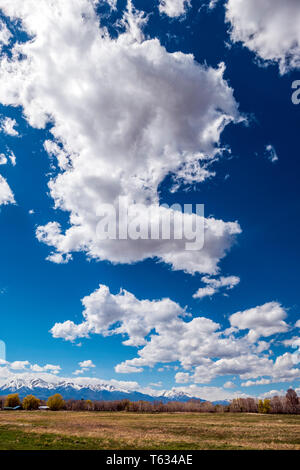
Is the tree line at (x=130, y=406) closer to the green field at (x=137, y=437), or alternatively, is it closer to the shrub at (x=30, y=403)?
the shrub at (x=30, y=403)

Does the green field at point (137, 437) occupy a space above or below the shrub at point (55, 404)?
above

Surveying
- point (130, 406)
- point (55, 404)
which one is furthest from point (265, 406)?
point (55, 404)

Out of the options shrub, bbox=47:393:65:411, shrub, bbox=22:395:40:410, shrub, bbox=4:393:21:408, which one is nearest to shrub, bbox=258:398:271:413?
shrub, bbox=47:393:65:411

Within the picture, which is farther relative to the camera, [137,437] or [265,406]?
[265,406]

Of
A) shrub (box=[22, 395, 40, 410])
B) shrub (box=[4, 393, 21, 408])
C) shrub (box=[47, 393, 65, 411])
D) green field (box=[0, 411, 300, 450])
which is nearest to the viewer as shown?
green field (box=[0, 411, 300, 450])

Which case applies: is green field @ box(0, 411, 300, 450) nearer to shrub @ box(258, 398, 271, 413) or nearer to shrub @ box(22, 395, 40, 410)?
shrub @ box(22, 395, 40, 410)

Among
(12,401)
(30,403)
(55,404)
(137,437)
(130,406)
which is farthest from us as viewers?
(130,406)

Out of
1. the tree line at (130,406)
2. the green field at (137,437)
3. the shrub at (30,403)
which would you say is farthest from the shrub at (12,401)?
the green field at (137,437)

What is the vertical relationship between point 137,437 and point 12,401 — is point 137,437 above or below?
above

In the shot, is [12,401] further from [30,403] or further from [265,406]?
[265,406]

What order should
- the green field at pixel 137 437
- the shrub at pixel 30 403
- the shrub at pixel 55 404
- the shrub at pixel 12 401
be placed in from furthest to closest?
the shrub at pixel 55 404 → the shrub at pixel 12 401 → the shrub at pixel 30 403 → the green field at pixel 137 437

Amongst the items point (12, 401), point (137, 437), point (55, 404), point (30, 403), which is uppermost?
point (137, 437)

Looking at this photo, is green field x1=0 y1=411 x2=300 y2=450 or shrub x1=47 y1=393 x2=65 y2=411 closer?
green field x1=0 y1=411 x2=300 y2=450
